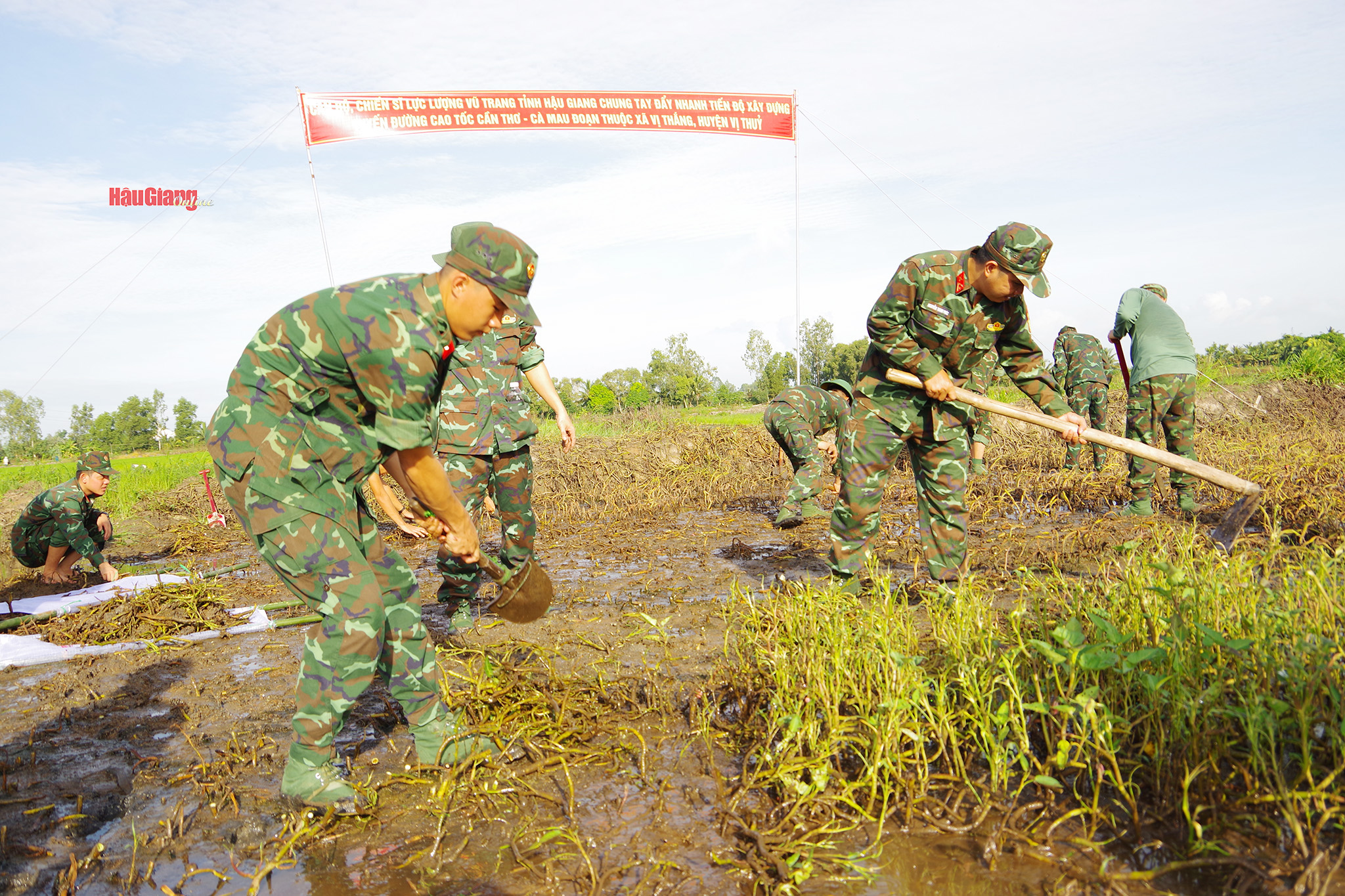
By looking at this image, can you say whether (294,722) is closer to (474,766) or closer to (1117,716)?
(474,766)

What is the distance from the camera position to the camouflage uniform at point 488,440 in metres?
4.62

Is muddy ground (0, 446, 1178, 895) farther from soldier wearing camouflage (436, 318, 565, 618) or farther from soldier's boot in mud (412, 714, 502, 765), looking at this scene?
soldier wearing camouflage (436, 318, 565, 618)

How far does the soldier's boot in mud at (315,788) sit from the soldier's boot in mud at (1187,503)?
667 centimetres

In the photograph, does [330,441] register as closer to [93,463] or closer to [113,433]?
[93,463]

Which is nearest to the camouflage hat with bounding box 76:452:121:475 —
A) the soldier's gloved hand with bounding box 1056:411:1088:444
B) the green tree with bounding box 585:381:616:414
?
the soldier's gloved hand with bounding box 1056:411:1088:444

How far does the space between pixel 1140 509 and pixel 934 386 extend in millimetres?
3513

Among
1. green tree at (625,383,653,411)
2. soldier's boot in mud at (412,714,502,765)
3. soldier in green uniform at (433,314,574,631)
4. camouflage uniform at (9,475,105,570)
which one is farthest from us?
green tree at (625,383,653,411)

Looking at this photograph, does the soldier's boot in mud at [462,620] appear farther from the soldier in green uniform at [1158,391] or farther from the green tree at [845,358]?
the green tree at [845,358]

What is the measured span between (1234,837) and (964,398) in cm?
260

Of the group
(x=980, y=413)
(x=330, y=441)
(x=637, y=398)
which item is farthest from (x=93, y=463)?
(x=637, y=398)

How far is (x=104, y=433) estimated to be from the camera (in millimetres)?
23875

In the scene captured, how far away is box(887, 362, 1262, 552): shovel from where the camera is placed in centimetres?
384

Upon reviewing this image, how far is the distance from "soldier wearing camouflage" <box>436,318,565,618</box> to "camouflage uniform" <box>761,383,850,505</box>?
299cm

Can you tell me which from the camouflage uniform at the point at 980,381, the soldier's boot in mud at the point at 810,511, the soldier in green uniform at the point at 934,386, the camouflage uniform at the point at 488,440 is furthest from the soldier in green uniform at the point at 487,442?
the soldier's boot in mud at the point at 810,511
